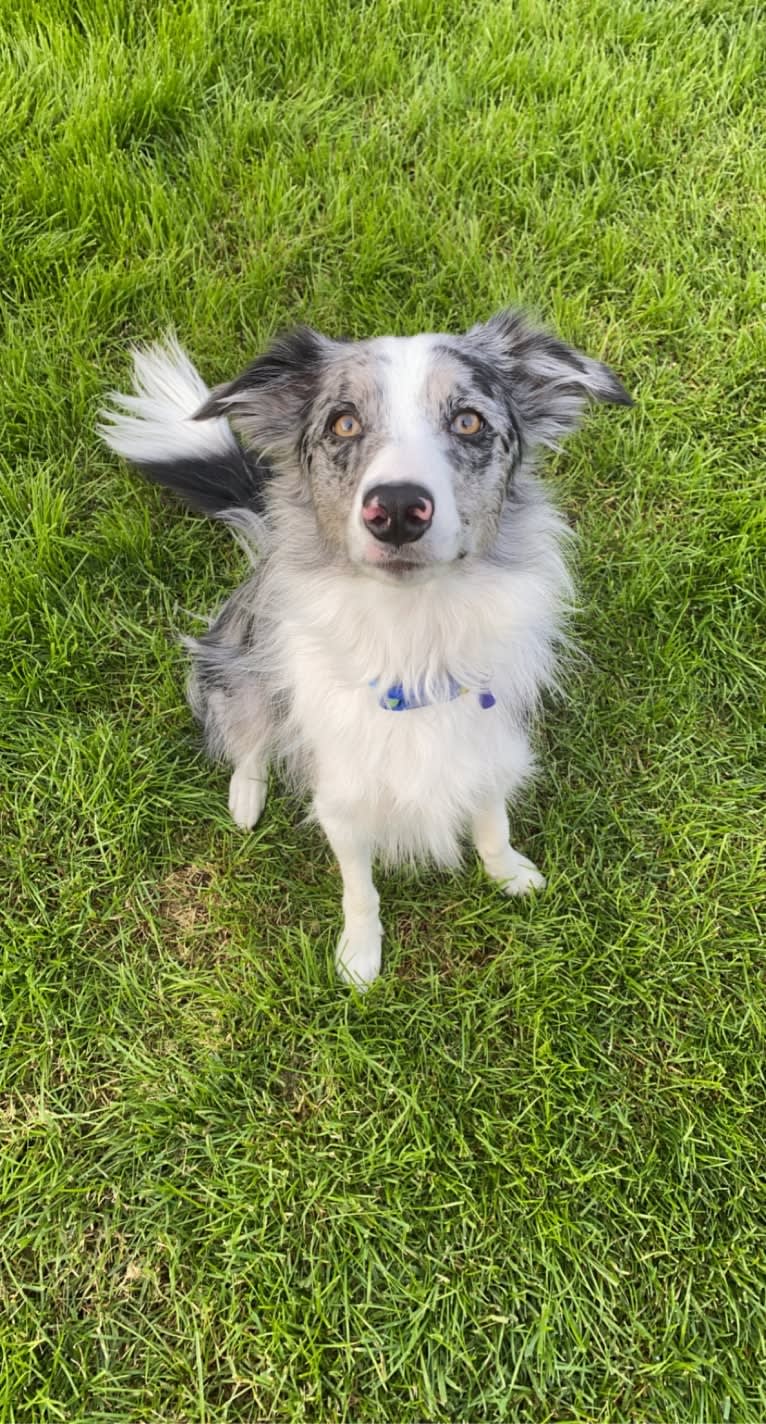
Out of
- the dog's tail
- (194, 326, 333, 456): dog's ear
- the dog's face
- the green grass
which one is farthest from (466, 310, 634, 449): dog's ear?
the green grass

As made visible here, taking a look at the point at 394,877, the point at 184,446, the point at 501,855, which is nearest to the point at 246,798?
the point at 394,877

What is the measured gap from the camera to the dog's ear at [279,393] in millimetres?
2197

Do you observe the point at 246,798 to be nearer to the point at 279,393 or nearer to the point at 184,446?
the point at 184,446

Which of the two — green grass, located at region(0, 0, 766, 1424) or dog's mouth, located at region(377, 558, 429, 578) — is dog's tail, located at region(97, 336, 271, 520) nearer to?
green grass, located at region(0, 0, 766, 1424)

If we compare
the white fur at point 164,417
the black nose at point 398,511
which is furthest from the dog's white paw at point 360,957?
the white fur at point 164,417

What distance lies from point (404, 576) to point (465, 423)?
0.37 m

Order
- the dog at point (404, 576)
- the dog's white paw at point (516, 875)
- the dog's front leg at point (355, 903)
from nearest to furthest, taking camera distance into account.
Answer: the dog at point (404, 576), the dog's front leg at point (355, 903), the dog's white paw at point (516, 875)

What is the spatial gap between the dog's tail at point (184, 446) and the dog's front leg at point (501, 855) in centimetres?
110

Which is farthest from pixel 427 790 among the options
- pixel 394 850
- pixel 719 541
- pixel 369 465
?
pixel 719 541

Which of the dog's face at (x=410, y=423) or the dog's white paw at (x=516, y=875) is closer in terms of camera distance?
the dog's face at (x=410, y=423)

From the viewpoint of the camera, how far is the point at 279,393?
224 centimetres

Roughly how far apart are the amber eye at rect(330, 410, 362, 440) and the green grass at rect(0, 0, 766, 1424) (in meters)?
1.18

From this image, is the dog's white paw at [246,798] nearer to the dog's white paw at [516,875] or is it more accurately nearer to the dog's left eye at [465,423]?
the dog's white paw at [516,875]

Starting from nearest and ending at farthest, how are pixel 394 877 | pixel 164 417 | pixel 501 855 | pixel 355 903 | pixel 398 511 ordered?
pixel 398 511
pixel 355 903
pixel 501 855
pixel 394 877
pixel 164 417
